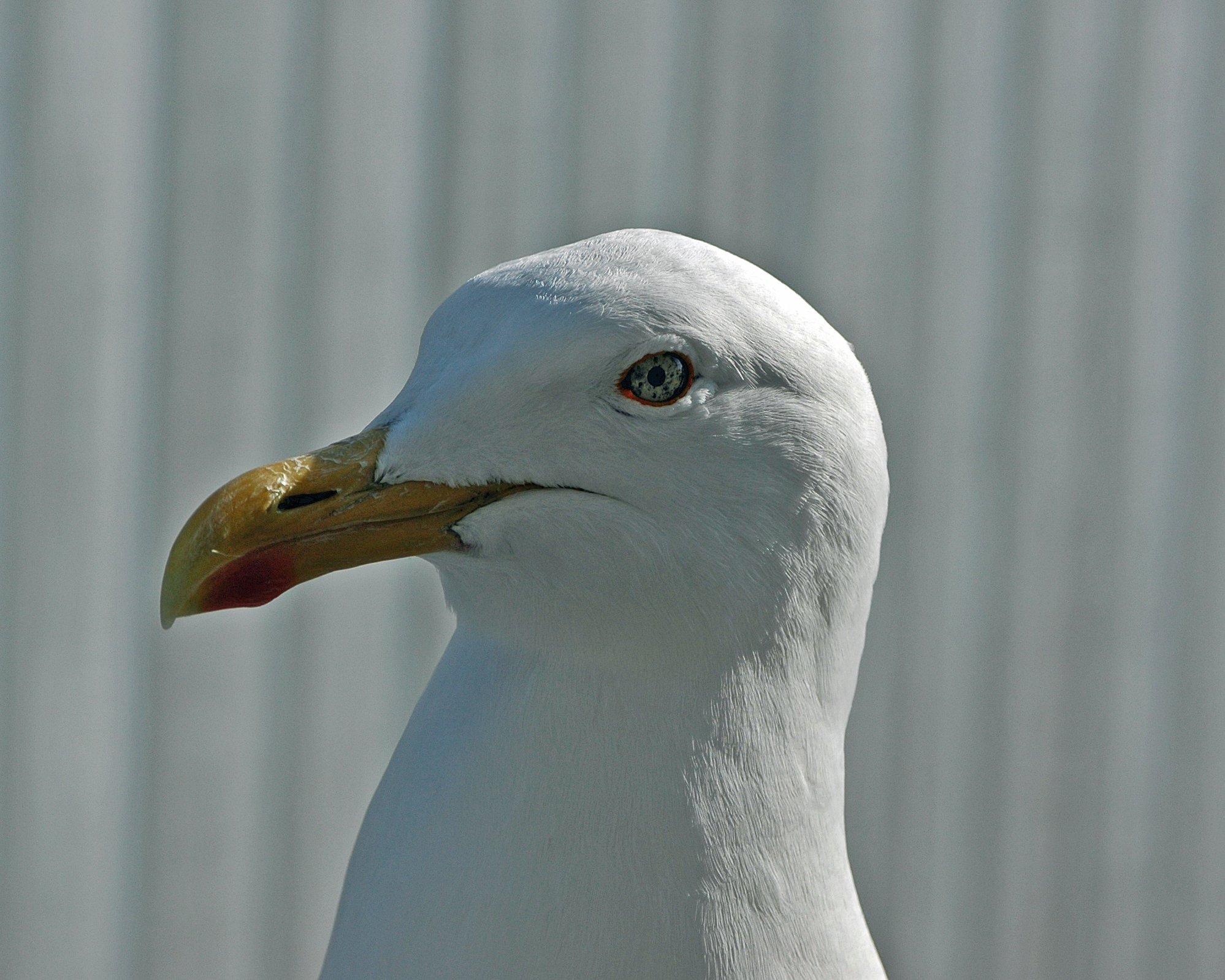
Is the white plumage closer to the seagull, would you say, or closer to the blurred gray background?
the seagull

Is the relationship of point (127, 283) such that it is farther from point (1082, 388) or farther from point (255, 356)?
point (1082, 388)

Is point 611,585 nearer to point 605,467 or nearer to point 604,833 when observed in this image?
point 605,467

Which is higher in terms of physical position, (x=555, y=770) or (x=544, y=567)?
(x=544, y=567)

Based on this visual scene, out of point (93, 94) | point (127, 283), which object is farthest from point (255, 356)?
point (93, 94)

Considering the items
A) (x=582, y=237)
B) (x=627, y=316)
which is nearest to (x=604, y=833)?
(x=627, y=316)

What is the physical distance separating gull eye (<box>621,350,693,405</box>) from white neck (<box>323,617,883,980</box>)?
21 cm

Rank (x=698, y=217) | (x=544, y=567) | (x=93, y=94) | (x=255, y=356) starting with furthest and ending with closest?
(x=698, y=217) → (x=255, y=356) → (x=93, y=94) → (x=544, y=567)

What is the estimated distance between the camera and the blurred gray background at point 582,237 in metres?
1.76

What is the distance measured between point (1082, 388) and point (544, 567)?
1.54 m

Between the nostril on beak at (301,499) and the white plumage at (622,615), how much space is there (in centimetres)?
4

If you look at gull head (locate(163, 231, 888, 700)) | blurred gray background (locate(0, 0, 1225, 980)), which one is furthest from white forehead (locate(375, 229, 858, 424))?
blurred gray background (locate(0, 0, 1225, 980))

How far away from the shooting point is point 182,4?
173cm

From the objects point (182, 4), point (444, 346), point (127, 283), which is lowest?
point (444, 346)

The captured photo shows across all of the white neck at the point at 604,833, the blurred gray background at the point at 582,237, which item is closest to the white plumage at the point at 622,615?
the white neck at the point at 604,833
